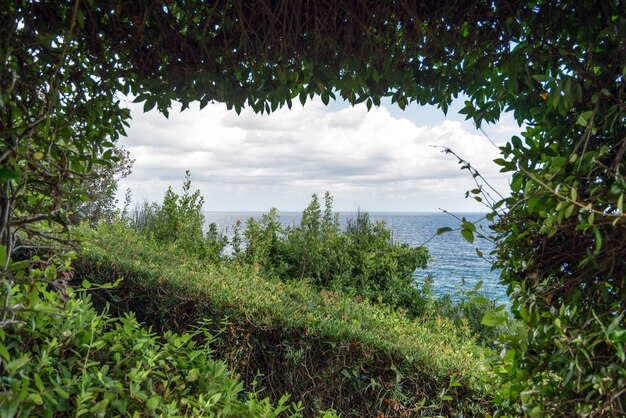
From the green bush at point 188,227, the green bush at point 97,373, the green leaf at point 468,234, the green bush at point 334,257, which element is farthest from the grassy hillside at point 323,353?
the green bush at point 188,227

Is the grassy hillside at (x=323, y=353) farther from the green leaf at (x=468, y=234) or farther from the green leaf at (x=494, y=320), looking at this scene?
the green leaf at (x=468, y=234)

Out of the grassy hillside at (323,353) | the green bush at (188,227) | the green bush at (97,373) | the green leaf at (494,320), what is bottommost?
the grassy hillside at (323,353)

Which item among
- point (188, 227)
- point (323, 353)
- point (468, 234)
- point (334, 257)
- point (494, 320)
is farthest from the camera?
point (188, 227)

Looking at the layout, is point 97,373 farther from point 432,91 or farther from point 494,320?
point 432,91

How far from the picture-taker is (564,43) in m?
1.91

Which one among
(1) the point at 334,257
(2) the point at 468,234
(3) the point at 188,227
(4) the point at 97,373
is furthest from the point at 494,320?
(3) the point at 188,227

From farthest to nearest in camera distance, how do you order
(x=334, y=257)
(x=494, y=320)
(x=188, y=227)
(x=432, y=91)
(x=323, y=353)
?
(x=188, y=227) → (x=334, y=257) → (x=323, y=353) → (x=432, y=91) → (x=494, y=320)

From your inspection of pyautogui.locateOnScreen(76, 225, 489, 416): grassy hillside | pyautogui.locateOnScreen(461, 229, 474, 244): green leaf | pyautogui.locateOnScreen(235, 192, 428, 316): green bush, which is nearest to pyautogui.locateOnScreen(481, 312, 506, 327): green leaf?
pyautogui.locateOnScreen(461, 229, 474, 244): green leaf

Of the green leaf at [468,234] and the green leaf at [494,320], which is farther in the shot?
the green leaf at [494,320]

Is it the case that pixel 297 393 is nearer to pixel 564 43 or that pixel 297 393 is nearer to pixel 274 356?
pixel 274 356

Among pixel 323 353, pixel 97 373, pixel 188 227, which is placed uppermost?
pixel 188 227

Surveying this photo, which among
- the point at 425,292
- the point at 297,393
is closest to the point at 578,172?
the point at 297,393

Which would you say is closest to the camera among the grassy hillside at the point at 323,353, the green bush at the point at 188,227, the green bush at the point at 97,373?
the green bush at the point at 97,373

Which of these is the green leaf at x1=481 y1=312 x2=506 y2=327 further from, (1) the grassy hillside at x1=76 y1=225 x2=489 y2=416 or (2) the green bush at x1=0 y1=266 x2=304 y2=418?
(1) the grassy hillside at x1=76 y1=225 x2=489 y2=416
